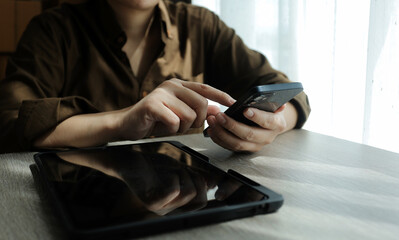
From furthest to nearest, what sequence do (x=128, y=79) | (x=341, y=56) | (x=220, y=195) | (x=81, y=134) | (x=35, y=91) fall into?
(x=341, y=56) < (x=128, y=79) < (x=35, y=91) < (x=81, y=134) < (x=220, y=195)

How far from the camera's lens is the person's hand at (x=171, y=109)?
59 centimetres

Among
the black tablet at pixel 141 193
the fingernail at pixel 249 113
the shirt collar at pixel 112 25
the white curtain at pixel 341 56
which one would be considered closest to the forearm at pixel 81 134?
the black tablet at pixel 141 193

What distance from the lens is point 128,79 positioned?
990 millimetres

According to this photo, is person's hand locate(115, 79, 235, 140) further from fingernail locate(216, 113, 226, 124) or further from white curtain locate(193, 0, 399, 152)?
white curtain locate(193, 0, 399, 152)

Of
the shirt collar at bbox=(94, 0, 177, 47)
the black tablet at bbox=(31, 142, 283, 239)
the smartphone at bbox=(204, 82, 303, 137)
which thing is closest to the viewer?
the black tablet at bbox=(31, 142, 283, 239)

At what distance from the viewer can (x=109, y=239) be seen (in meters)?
0.32

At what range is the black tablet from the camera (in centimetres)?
34

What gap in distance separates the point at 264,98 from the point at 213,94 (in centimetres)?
Answer: 11

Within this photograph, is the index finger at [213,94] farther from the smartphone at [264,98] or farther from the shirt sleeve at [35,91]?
the shirt sleeve at [35,91]

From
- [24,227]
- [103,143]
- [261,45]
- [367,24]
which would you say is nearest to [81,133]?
[103,143]

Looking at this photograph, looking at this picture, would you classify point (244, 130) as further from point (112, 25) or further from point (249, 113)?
point (112, 25)

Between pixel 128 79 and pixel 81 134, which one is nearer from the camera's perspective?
pixel 81 134

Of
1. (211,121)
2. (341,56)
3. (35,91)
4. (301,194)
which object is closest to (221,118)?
(211,121)

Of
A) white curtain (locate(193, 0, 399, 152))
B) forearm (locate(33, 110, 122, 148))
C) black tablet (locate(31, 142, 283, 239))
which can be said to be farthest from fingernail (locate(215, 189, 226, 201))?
white curtain (locate(193, 0, 399, 152))
